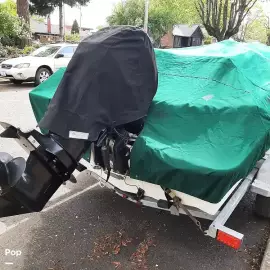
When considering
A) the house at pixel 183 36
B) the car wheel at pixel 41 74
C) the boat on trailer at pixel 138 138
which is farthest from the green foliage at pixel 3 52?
the house at pixel 183 36

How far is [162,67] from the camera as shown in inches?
143

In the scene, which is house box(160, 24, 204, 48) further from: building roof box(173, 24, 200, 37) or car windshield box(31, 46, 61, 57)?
car windshield box(31, 46, 61, 57)

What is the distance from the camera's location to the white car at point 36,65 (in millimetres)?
12102

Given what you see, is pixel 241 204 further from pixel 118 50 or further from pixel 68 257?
pixel 118 50

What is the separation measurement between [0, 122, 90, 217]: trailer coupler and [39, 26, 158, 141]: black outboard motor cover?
0.14 metres

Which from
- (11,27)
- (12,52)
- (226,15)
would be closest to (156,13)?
(226,15)

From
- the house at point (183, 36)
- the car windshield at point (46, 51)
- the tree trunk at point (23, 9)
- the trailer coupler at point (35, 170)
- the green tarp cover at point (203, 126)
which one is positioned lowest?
the house at point (183, 36)

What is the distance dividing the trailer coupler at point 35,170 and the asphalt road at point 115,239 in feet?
2.47

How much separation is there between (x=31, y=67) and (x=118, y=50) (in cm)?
1042

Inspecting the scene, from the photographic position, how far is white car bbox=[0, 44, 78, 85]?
39.7 ft

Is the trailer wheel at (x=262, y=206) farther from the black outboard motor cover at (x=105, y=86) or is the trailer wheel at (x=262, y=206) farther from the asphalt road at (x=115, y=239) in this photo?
the black outboard motor cover at (x=105, y=86)

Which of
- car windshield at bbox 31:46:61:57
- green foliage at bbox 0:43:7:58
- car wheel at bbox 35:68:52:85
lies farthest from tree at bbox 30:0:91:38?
car wheel at bbox 35:68:52:85

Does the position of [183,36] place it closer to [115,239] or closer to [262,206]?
[262,206]

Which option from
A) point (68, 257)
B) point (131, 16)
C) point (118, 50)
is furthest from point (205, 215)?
point (131, 16)
